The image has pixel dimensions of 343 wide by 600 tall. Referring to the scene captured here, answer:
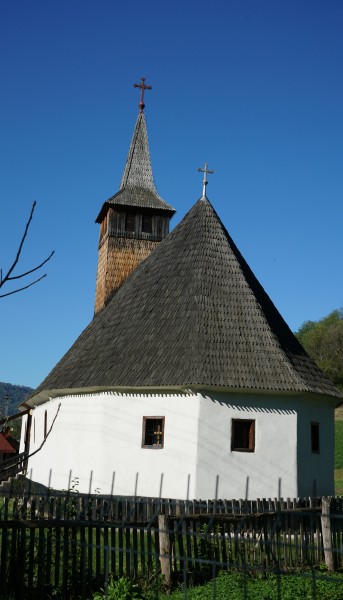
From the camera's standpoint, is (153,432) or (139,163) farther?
(139,163)

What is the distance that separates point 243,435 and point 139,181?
16716mm

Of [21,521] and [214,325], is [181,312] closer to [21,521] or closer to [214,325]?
[214,325]

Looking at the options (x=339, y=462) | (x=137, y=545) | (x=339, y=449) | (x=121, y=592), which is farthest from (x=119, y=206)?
(x=339, y=449)

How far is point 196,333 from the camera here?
56.3 ft

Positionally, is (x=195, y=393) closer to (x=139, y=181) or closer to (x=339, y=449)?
(x=139, y=181)

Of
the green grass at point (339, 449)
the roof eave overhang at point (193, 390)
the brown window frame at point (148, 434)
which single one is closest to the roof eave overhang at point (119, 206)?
the roof eave overhang at point (193, 390)

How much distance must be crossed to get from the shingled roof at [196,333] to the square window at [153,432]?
1074 mm

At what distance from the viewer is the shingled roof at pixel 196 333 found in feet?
54.0

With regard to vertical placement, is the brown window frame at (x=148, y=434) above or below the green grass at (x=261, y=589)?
above

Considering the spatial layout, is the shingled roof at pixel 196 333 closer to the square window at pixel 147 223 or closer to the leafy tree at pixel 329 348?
the square window at pixel 147 223

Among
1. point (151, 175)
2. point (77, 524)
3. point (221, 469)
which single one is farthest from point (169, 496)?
point (151, 175)

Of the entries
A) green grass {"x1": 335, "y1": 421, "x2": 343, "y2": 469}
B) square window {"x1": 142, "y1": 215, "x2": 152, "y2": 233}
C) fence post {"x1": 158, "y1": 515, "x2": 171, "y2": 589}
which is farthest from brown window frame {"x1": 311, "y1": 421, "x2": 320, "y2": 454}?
green grass {"x1": 335, "y1": 421, "x2": 343, "y2": 469}

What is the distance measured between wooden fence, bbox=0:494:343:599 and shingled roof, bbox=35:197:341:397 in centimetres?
501

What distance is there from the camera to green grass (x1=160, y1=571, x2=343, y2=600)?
8242mm
